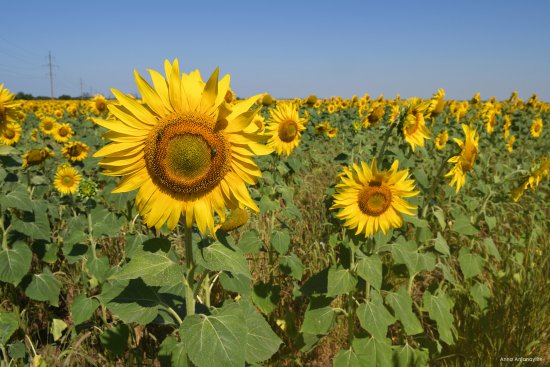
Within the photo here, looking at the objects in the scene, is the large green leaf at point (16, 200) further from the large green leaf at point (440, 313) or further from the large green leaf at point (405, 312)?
the large green leaf at point (440, 313)

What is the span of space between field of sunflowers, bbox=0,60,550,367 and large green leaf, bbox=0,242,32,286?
0.03 feet

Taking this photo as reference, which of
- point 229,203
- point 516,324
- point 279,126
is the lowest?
point 516,324

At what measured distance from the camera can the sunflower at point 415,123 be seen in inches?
101

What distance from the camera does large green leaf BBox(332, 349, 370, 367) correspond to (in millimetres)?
2332

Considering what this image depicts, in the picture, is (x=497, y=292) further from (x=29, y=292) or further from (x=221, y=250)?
(x=29, y=292)

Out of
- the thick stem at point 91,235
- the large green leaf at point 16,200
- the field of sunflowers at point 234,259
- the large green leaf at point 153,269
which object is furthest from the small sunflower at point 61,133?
the large green leaf at point 153,269

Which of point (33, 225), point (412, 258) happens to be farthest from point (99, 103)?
point (412, 258)

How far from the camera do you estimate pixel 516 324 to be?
2.82m

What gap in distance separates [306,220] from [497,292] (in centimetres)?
209

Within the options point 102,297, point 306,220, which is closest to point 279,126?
point 306,220

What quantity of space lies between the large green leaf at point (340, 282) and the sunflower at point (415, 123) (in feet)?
3.45

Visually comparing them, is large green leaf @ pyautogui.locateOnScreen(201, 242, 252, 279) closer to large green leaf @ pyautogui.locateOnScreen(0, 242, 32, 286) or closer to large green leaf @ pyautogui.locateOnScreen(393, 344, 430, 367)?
large green leaf @ pyautogui.locateOnScreen(393, 344, 430, 367)

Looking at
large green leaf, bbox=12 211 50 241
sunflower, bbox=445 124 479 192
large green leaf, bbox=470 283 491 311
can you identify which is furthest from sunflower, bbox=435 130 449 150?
large green leaf, bbox=12 211 50 241

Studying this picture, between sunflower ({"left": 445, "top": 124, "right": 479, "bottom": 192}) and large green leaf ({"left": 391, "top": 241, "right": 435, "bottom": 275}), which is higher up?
sunflower ({"left": 445, "top": 124, "right": 479, "bottom": 192})
